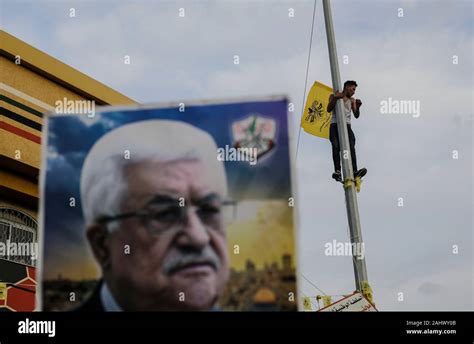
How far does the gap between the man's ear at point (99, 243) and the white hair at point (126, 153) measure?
101 mm

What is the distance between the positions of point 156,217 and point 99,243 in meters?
0.68

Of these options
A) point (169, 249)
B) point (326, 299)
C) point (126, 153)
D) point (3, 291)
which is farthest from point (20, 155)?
point (169, 249)

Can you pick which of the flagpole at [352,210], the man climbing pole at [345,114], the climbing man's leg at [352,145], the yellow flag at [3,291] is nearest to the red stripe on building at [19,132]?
the yellow flag at [3,291]

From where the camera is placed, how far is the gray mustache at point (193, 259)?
247 inches

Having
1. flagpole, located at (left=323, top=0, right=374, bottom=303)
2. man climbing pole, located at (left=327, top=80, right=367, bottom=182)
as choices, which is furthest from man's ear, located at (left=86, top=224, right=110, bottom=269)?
man climbing pole, located at (left=327, top=80, right=367, bottom=182)

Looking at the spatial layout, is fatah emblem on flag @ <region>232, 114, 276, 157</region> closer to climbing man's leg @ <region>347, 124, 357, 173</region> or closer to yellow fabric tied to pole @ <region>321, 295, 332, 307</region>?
climbing man's leg @ <region>347, 124, 357, 173</region>

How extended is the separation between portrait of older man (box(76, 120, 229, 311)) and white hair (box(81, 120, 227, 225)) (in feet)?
0.03

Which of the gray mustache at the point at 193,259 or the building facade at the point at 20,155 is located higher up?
the building facade at the point at 20,155

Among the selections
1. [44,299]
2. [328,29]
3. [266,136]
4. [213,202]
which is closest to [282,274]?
[213,202]

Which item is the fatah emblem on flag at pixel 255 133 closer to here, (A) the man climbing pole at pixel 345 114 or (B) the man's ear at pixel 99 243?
(B) the man's ear at pixel 99 243

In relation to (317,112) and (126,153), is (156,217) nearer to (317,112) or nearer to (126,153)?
(126,153)

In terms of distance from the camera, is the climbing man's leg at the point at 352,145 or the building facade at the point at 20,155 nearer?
the climbing man's leg at the point at 352,145

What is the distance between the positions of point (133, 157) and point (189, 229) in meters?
1.01

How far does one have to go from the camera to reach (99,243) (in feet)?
21.6
